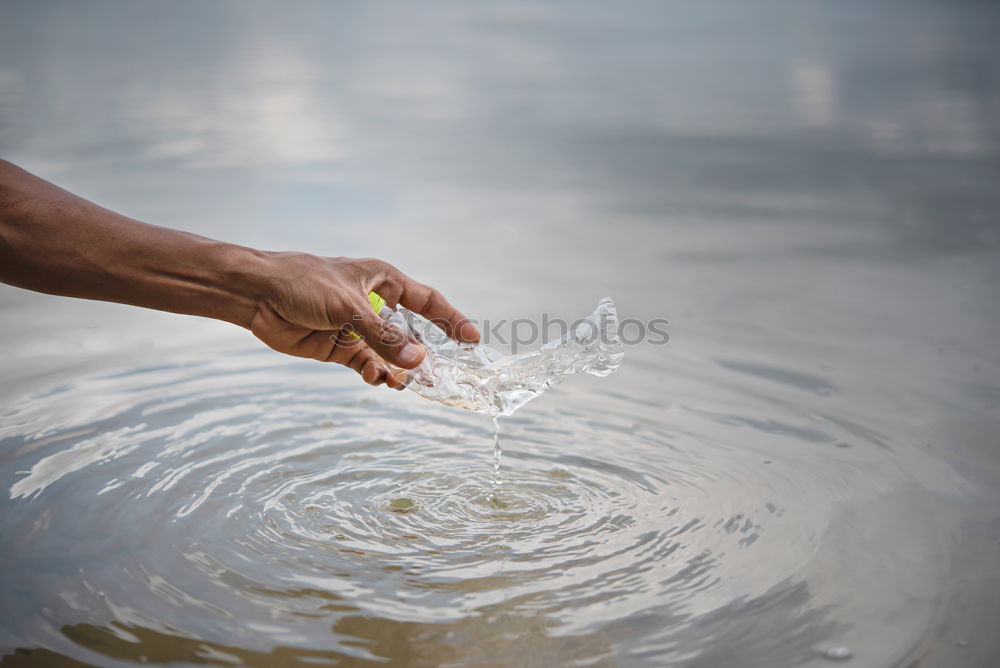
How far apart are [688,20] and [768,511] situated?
14425 millimetres

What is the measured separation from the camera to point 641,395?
274 cm

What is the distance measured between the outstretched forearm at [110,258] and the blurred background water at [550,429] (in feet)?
1.28

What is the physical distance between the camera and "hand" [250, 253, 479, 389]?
2033 mm

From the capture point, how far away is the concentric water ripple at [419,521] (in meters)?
1.65

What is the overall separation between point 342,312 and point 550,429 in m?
0.71

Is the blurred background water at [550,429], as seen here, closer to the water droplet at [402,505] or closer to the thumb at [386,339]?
the water droplet at [402,505]

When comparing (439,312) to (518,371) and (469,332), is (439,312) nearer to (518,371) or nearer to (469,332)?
(469,332)

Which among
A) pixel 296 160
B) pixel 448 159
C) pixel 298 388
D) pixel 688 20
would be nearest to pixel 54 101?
pixel 296 160

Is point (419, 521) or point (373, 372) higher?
point (373, 372)

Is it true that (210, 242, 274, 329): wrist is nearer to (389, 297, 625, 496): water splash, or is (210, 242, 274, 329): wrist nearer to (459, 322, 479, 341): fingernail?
(389, 297, 625, 496): water splash

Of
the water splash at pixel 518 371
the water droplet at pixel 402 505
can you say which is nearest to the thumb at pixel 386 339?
the water splash at pixel 518 371

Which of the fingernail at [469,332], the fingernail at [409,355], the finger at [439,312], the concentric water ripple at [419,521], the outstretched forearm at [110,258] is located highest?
the outstretched forearm at [110,258]

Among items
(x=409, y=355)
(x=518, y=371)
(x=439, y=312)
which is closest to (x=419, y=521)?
(x=409, y=355)

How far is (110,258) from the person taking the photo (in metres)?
2.07
